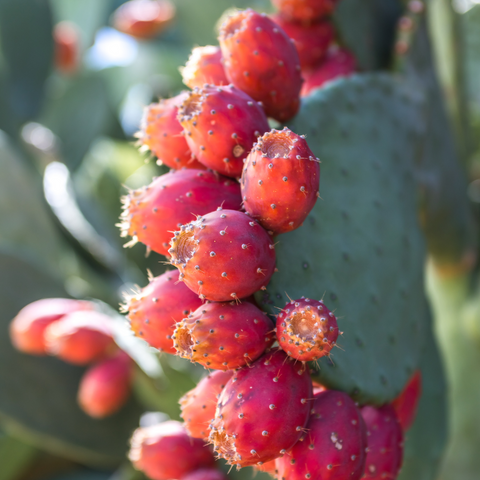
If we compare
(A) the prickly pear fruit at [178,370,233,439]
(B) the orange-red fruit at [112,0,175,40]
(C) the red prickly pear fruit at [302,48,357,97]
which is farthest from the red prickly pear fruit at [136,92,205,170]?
(B) the orange-red fruit at [112,0,175,40]

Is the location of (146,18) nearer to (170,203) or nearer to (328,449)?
(170,203)

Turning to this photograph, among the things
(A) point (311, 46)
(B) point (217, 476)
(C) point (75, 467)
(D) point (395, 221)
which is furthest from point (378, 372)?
(C) point (75, 467)

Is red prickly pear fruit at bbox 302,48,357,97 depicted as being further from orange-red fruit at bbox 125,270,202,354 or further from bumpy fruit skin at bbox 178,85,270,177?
orange-red fruit at bbox 125,270,202,354

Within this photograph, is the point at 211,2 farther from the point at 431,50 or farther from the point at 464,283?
the point at 464,283

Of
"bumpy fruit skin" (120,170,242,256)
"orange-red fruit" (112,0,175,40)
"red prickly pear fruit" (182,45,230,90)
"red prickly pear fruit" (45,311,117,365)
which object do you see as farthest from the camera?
"orange-red fruit" (112,0,175,40)

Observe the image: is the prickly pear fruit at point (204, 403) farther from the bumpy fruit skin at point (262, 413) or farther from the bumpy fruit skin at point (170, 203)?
the bumpy fruit skin at point (170, 203)

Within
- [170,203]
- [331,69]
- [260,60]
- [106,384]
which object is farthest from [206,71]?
[106,384]
